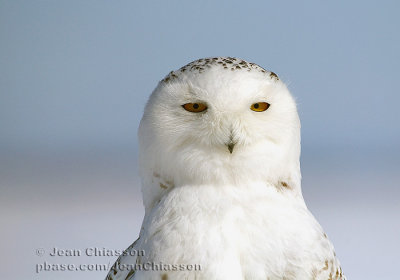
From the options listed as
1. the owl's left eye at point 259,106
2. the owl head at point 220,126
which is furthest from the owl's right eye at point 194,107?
the owl's left eye at point 259,106

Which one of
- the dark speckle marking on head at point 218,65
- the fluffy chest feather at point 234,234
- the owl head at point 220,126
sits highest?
the dark speckle marking on head at point 218,65

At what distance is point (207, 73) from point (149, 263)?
539mm

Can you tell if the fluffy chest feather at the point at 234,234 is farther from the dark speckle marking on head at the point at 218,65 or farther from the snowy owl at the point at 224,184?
the dark speckle marking on head at the point at 218,65

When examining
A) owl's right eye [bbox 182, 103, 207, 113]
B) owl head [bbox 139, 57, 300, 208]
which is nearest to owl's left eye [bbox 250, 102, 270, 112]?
owl head [bbox 139, 57, 300, 208]

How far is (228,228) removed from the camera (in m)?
1.64

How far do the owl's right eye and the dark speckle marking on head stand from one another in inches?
3.7

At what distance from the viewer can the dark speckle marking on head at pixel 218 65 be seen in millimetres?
1762

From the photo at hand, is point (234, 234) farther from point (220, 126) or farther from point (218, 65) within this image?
point (218, 65)

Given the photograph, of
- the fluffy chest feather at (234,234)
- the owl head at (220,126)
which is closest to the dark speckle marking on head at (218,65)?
the owl head at (220,126)

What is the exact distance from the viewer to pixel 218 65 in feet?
5.78

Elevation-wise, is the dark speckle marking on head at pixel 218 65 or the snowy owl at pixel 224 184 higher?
the dark speckle marking on head at pixel 218 65

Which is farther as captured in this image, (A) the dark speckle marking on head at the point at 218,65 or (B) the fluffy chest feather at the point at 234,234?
(A) the dark speckle marking on head at the point at 218,65

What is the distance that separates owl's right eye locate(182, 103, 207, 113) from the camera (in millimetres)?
1729

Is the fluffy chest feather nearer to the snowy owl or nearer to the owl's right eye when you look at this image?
the snowy owl
